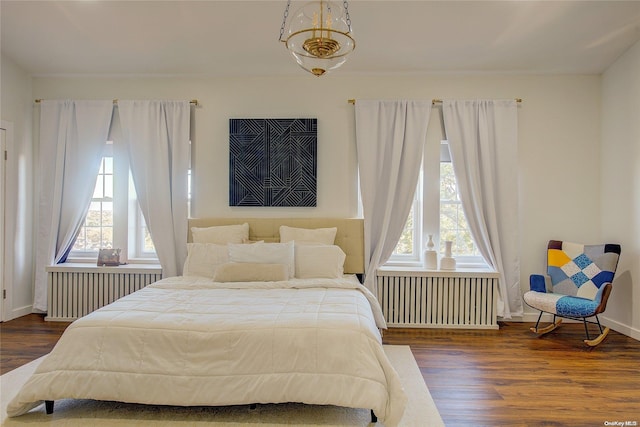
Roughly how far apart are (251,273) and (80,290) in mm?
2184

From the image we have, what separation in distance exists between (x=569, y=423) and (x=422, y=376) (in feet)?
3.08

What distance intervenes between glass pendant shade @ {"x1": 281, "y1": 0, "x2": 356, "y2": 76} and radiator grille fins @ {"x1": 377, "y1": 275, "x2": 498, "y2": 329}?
2581 millimetres

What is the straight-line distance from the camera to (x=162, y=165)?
4512mm

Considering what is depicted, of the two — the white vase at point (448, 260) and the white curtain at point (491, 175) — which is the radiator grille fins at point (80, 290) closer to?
the white vase at point (448, 260)

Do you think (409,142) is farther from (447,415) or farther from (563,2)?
(447,415)

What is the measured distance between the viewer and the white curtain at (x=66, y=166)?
179 inches

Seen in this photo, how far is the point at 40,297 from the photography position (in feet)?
15.0

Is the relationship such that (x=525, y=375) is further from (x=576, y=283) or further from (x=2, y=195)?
(x=2, y=195)

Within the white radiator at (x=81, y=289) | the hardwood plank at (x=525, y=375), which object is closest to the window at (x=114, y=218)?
the white radiator at (x=81, y=289)

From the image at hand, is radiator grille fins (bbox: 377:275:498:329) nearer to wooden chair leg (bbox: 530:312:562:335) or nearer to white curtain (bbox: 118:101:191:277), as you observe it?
wooden chair leg (bbox: 530:312:562:335)

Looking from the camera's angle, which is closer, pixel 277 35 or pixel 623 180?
pixel 277 35

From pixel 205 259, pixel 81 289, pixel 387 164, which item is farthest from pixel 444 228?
pixel 81 289

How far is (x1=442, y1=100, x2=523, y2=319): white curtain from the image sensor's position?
172 inches

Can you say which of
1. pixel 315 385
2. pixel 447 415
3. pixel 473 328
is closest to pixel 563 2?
pixel 473 328
